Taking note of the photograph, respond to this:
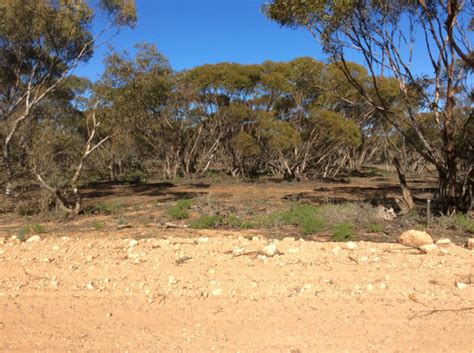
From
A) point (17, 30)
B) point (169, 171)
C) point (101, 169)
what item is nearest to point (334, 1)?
point (17, 30)

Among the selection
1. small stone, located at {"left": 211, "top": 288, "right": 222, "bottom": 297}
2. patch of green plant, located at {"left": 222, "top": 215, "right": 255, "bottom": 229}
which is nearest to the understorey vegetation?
patch of green plant, located at {"left": 222, "top": 215, "right": 255, "bottom": 229}

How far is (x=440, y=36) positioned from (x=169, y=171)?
850 inches

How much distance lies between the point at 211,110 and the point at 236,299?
2645cm

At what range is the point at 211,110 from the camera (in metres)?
30.4

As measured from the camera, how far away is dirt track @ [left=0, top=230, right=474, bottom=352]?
3777 mm

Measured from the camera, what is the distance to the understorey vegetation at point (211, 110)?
11.4 meters

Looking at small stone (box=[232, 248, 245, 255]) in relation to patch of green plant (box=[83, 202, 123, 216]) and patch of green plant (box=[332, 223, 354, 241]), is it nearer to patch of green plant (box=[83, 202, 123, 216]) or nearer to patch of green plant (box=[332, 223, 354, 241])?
patch of green plant (box=[332, 223, 354, 241])

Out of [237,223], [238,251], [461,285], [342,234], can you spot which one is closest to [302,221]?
[237,223]

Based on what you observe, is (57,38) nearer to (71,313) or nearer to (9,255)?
(9,255)

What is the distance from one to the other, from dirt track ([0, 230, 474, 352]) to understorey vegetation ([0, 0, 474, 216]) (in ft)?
9.14

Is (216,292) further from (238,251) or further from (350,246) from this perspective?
(350,246)

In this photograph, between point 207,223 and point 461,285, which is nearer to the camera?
point 461,285

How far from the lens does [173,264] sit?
578 centimetres

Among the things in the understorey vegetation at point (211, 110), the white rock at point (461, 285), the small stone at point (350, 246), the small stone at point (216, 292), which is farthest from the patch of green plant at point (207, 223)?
the white rock at point (461, 285)
